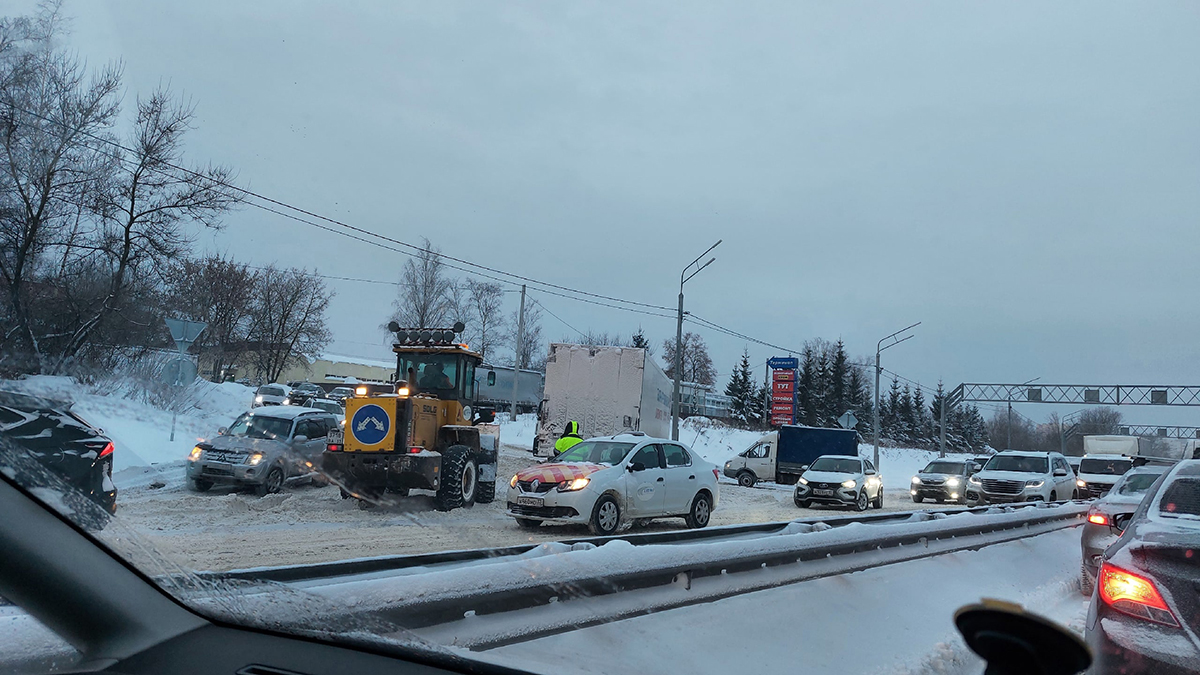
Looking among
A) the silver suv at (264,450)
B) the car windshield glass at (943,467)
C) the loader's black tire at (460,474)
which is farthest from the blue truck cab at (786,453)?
the silver suv at (264,450)

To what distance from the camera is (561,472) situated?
1186cm

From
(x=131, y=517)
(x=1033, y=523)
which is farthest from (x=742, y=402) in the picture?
(x=131, y=517)

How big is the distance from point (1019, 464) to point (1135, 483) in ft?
39.4

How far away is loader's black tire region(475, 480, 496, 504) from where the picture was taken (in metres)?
12.3

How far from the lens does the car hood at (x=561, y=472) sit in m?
11.7

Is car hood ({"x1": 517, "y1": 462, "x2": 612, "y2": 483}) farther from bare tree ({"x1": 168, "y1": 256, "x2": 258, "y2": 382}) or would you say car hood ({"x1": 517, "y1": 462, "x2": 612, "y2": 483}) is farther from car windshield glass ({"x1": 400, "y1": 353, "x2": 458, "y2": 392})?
bare tree ({"x1": 168, "y1": 256, "x2": 258, "y2": 382})

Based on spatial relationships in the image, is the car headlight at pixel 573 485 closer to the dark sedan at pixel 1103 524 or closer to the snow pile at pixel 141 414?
the dark sedan at pixel 1103 524

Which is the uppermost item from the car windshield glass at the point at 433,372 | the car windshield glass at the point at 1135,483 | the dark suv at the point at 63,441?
the car windshield glass at the point at 433,372

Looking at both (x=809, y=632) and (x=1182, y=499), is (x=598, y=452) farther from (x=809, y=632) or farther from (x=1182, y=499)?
(x=809, y=632)

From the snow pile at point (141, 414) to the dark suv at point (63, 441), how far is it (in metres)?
0.03

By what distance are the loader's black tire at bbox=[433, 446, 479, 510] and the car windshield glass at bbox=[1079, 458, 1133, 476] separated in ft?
66.8

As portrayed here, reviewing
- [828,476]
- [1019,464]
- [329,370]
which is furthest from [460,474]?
[1019,464]

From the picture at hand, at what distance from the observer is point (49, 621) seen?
2.04 metres

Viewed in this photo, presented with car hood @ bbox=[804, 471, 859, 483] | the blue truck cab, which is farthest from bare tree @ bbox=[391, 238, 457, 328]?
the blue truck cab
